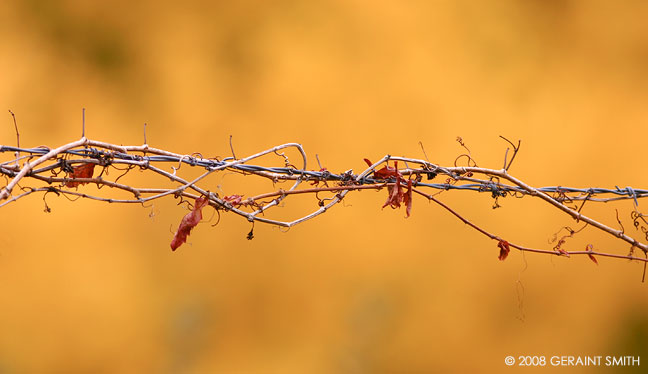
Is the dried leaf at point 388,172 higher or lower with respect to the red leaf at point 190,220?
higher

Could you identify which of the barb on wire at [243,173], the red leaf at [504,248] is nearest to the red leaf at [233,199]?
the barb on wire at [243,173]

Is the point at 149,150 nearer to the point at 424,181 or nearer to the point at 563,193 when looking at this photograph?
the point at 424,181

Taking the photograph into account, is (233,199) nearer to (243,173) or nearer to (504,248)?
(243,173)

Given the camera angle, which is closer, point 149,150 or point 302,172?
point 149,150

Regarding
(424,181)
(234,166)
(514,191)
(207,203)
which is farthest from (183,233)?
(514,191)

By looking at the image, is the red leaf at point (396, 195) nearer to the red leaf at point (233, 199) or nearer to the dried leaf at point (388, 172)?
the dried leaf at point (388, 172)

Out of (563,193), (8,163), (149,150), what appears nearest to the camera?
(8,163)

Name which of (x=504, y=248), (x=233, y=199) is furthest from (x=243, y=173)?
(x=504, y=248)
